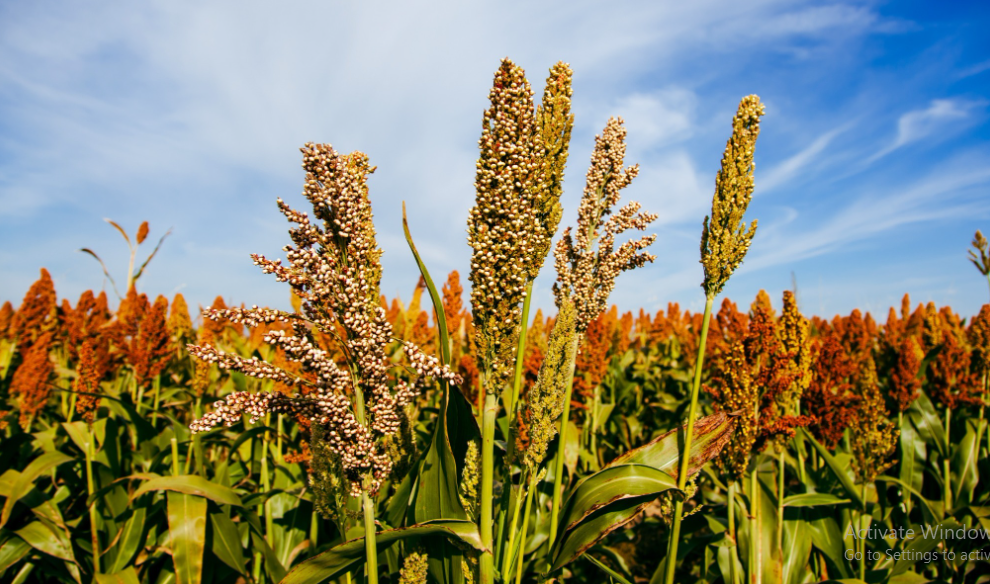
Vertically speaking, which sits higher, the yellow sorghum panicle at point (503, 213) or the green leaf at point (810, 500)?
the yellow sorghum panicle at point (503, 213)

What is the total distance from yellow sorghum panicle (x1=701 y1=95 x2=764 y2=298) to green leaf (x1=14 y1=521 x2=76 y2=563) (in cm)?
530

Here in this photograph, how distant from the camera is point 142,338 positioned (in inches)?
188

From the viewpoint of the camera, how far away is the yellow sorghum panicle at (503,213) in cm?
171

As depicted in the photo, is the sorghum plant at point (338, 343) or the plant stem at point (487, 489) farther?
the plant stem at point (487, 489)

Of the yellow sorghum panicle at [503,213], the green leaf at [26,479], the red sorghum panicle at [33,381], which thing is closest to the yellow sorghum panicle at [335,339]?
the yellow sorghum panicle at [503,213]

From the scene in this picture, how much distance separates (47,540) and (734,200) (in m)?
5.71

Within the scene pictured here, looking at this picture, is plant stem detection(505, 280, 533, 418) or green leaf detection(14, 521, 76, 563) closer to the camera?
plant stem detection(505, 280, 533, 418)

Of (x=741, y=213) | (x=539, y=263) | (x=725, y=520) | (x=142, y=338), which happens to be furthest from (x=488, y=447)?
(x=142, y=338)

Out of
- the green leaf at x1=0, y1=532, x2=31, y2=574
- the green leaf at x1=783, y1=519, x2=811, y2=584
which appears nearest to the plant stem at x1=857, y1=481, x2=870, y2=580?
the green leaf at x1=783, y1=519, x2=811, y2=584

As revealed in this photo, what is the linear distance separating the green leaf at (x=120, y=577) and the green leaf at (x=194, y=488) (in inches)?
41.1

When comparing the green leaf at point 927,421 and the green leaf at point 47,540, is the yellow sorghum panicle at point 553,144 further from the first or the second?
the green leaf at point 927,421

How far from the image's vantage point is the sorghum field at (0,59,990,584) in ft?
5.76

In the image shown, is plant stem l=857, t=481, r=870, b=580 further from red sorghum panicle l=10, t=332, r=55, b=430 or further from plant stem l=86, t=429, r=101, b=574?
red sorghum panicle l=10, t=332, r=55, b=430

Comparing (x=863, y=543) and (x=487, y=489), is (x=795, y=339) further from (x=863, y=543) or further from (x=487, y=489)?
(x=487, y=489)
